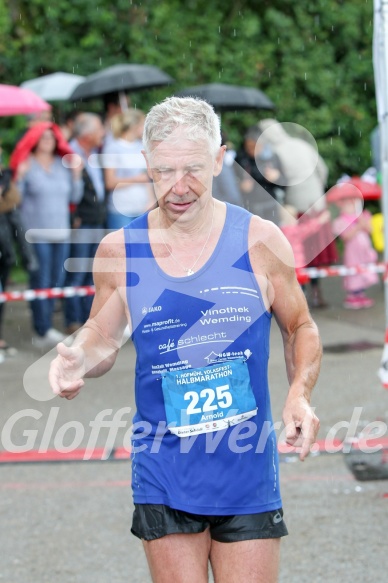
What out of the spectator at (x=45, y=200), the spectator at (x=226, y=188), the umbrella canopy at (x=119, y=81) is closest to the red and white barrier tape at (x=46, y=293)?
the spectator at (x=45, y=200)

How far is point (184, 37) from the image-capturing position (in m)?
17.7

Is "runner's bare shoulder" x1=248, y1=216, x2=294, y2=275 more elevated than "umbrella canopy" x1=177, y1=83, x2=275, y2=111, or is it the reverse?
"runner's bare shoulder" x1=248, y1=216, x2=294, y2=275

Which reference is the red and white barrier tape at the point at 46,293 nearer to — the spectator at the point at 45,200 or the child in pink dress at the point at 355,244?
the spectator at the point at 45,200

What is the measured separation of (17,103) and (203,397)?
325 inches

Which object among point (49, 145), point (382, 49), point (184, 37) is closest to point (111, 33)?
point (184, 37)

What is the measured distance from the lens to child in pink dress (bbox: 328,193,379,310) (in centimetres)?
1266

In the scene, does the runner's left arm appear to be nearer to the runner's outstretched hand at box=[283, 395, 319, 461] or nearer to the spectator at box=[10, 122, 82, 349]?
the runner's outstretched hand at box=[283, 395, 319, 461]

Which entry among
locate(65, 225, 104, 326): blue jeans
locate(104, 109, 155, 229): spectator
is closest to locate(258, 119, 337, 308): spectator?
locate(104, 109, 155, 229): spectator

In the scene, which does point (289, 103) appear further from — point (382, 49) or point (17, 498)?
point (17, 498)

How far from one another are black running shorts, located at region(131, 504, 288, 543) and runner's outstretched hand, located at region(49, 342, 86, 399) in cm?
45

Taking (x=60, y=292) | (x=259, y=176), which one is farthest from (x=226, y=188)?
(x=60, y=292)

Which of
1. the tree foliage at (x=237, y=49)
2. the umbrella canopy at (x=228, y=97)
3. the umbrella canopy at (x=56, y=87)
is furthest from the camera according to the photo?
the tree foliage at (x=237, y=49)

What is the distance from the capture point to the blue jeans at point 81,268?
10906 mm

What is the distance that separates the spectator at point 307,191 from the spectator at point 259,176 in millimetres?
98
